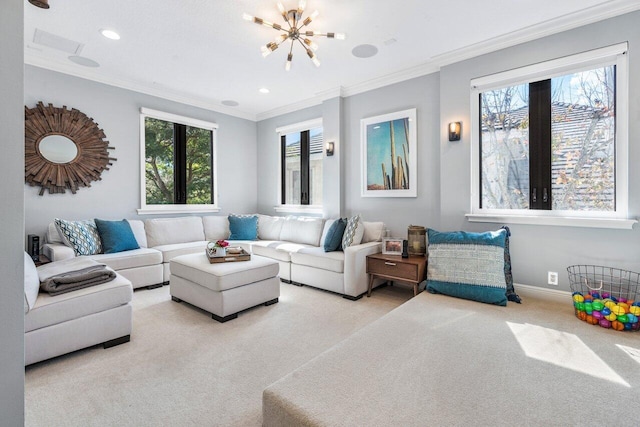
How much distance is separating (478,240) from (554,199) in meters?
0.96

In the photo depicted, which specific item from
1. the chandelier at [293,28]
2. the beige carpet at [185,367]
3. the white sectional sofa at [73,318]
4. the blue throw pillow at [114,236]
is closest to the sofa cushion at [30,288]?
the white sectional sofa at [73,318]

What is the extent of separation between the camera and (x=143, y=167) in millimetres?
4590

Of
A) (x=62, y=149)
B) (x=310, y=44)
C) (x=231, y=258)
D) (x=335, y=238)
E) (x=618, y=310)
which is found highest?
(x=310, y=44)

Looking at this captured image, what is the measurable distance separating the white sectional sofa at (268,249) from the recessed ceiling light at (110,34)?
2.31 meters

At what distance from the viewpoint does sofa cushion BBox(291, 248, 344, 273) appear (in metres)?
3.62

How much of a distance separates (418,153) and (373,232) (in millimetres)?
1199

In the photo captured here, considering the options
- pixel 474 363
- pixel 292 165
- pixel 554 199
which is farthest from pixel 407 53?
pixel 474 363

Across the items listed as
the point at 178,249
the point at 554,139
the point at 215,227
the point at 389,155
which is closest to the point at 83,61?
the point at 178,249

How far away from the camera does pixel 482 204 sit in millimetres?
3406

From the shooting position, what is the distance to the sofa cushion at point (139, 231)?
4246 mm

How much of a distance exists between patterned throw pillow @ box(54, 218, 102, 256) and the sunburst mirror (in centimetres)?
57

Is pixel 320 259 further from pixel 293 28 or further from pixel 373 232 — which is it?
pixel 293 28

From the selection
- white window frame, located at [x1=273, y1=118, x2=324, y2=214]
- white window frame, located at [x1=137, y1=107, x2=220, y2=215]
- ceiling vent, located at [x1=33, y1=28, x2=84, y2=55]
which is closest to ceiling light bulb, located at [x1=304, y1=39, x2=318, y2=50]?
white window frame, located at [x1=273, y1=118, x2=324, y2=214]

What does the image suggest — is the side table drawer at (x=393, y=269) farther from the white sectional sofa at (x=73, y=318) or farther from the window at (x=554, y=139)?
the white sectional sofa at (x=73, y=318)
